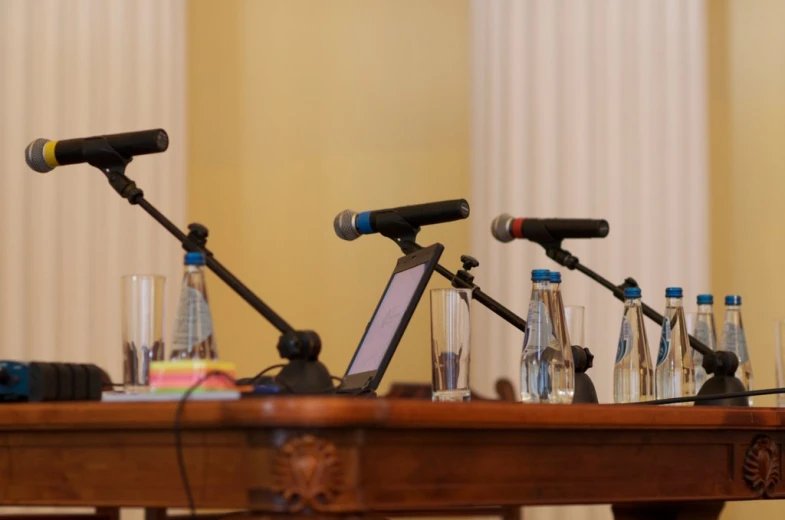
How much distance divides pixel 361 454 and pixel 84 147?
0.78 m

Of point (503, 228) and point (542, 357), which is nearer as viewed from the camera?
point (542, 357)

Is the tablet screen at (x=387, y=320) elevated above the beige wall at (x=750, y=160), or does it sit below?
below

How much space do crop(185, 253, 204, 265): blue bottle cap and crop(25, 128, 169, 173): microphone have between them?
0.23 meters

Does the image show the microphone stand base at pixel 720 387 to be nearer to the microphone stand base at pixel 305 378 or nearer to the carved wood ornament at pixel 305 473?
the microphone stand base at pixel 305 378

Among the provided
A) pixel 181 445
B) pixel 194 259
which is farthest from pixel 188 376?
pixel 194 259

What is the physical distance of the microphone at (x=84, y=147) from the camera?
1.88 meters

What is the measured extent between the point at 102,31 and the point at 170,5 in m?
0.26

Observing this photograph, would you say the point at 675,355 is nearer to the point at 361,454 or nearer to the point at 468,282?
the point at 468,282

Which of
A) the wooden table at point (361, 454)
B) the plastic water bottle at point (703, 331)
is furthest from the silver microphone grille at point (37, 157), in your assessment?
the plastic water bottle at point (703, 331)

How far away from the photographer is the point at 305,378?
1668 mm

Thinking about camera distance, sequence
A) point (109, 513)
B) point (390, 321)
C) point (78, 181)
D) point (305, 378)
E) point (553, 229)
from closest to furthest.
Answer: point (305, 378) → point (390, 321) → point (553, 229) → point (109, 513) → point (78, 181)

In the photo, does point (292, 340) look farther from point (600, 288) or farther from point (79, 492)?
point (600, 288)

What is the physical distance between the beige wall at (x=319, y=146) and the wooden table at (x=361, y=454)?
2.48 meters

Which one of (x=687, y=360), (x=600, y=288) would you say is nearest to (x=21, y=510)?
(x=600, y=288)
